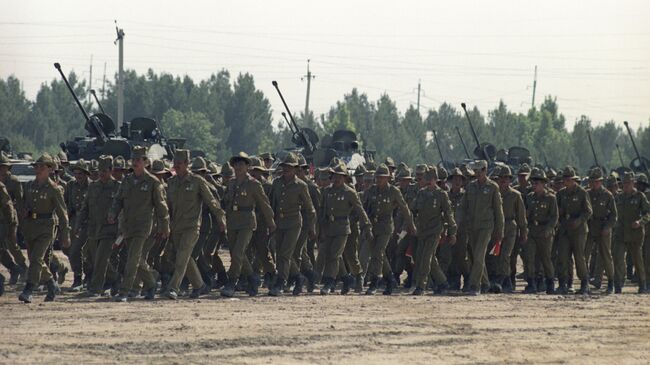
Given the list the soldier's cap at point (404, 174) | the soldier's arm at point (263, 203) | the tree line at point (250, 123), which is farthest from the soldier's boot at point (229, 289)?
the tree line at point (250, 123)

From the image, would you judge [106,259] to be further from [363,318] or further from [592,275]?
[592,275]

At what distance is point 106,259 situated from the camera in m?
18.2

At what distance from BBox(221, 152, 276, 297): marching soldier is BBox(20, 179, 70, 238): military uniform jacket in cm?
249

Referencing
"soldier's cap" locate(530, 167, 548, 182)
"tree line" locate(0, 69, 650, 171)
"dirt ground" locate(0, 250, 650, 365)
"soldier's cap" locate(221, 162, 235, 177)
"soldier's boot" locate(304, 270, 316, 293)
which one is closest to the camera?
"dirt ground" locate(0, 250, 650, 365)

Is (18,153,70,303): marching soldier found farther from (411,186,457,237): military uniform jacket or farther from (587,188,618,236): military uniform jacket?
(587,188,618,236): military uniform jacket

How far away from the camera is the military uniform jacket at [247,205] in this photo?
61.1 feet

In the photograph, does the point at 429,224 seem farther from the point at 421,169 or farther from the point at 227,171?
the point at 227,171

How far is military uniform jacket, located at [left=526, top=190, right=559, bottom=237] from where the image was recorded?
20578 millimetres

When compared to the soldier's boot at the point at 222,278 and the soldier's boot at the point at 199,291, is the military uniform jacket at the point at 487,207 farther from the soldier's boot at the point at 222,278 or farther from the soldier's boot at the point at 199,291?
the soldier's boot at the point at 199,291

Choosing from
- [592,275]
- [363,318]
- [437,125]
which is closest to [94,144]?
[592,275]

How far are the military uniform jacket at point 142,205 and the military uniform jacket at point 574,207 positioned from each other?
675cm

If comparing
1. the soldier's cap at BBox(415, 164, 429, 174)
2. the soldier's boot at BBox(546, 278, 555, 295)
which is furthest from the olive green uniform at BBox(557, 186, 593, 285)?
the soldier's cap at BBox(415, 164, 429, 174)

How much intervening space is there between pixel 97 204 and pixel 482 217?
18.6 feet

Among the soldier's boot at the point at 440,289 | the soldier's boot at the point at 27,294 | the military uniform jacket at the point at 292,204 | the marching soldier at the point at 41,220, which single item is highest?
the military uniform jacket at the point at 292,204
